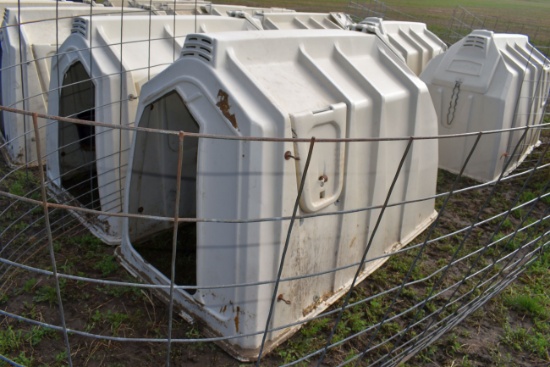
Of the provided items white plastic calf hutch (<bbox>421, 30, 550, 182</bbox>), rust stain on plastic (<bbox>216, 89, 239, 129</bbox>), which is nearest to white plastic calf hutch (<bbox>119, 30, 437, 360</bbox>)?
rust stain on plastic (<bbox>216, 89, 239, 129</bbox>)

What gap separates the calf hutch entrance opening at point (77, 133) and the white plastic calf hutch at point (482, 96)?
3323 mm

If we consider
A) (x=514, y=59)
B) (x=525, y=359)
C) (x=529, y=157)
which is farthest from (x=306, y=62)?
(x=529, y=157)

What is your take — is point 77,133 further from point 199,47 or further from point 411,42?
point 411,42

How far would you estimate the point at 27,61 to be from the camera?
183 inches

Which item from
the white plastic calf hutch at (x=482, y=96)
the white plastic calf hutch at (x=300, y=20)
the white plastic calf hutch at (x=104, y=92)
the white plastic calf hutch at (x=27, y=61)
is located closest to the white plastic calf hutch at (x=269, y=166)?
the white plastic calf hutch at (x=104, y=92)

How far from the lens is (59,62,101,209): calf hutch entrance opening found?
4148mm

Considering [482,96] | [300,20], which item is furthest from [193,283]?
[300,20]

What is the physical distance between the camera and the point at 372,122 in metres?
3.19

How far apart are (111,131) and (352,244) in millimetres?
1773

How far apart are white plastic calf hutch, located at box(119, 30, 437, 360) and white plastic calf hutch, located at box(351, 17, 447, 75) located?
3.11 metres

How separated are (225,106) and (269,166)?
35 centimetres

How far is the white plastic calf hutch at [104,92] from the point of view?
12.0 feet

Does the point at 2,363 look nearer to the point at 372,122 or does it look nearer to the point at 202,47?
the point at 202,47

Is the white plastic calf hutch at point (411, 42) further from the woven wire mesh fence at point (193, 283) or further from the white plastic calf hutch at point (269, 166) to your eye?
the white plastic calf hutch at point (269, 166)
